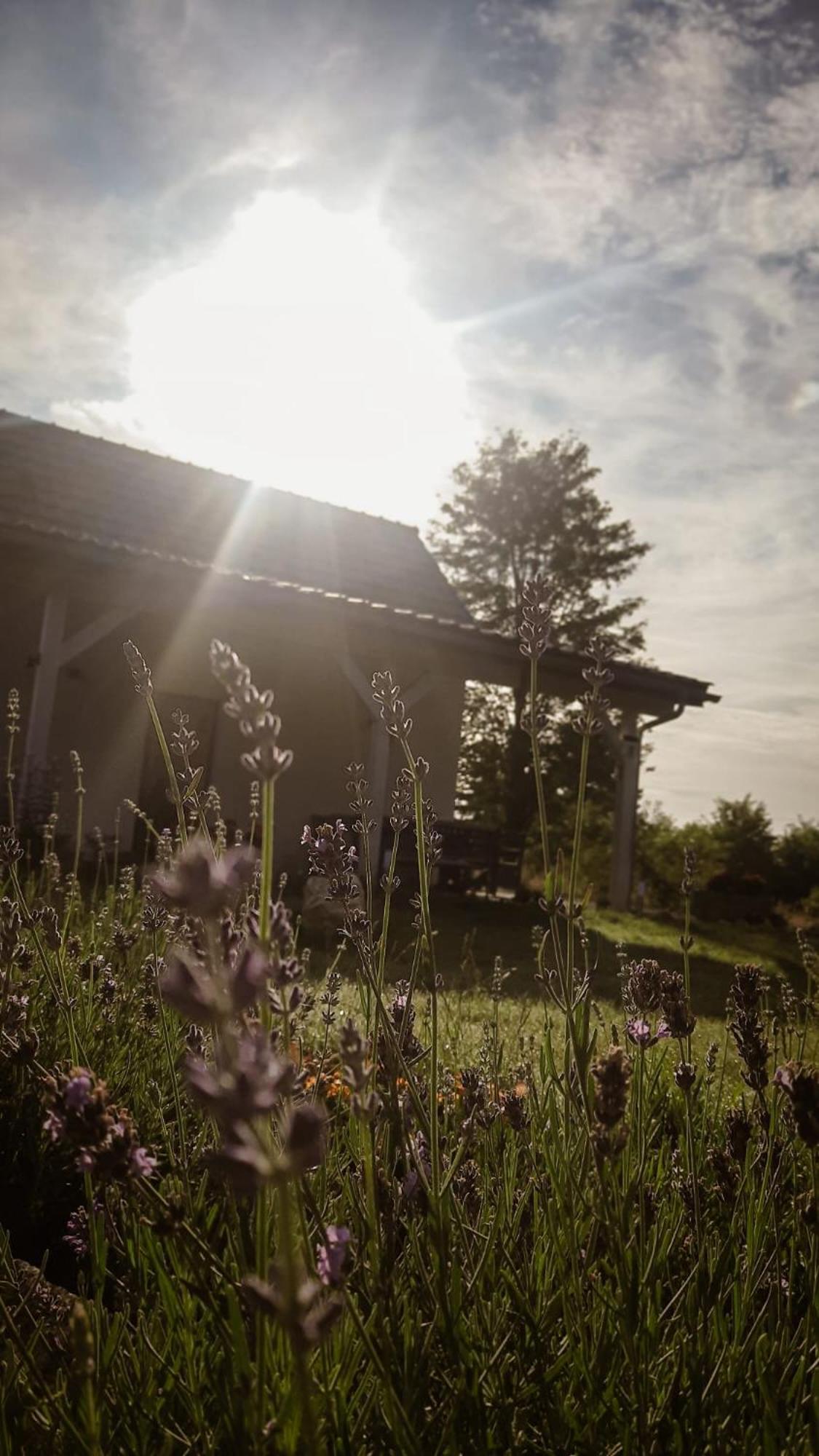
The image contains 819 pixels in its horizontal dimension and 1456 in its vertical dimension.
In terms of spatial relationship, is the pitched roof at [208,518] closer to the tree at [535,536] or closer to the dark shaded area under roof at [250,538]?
the dark shaded area under roof at [250,538]

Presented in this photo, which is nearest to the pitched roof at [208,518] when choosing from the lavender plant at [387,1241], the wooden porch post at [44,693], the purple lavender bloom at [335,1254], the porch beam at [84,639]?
the wooden porch post at [44,693]

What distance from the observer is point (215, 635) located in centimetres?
1438

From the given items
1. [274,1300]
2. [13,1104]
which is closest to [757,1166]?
[13,1104]

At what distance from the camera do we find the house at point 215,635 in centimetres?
1136

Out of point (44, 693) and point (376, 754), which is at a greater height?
point (44, 693)

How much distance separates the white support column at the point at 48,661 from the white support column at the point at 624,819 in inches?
281

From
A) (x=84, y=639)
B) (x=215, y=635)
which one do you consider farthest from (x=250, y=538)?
(x=84, y=639)

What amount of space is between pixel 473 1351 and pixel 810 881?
18.4m

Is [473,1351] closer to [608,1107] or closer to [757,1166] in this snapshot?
[608,1107]

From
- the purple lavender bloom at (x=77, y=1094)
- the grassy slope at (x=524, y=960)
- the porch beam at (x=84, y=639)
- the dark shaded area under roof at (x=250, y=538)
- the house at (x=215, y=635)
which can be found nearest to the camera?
the purple lavender bloom at (x=77, y=1094)

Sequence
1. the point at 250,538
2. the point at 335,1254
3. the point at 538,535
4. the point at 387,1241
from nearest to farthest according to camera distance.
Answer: the point at 335,1254, the point at 387,1241, the point at 250,538, the point at 538,535

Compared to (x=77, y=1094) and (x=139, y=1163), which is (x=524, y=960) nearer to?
(x=139, y=1163)

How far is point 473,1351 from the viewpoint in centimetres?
130

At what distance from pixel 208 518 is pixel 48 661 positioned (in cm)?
643
